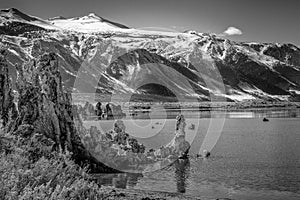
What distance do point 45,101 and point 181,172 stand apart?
13935mm

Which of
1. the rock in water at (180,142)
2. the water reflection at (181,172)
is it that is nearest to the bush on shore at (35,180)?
the water reflection at (181,172)

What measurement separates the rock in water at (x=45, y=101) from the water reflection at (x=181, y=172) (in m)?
8.79

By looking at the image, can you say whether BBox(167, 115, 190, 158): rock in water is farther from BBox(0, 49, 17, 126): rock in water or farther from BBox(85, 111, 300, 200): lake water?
BBox(0, 49, 17, 126): rock in water

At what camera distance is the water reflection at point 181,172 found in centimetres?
3103

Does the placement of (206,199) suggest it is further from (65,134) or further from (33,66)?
(33,66)

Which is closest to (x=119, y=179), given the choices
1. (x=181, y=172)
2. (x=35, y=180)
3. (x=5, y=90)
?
(x=181, y=172)

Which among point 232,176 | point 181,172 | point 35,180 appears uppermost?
point 35,180

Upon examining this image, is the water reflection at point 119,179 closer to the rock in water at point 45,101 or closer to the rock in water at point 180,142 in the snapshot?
the rock in water at point 45,101

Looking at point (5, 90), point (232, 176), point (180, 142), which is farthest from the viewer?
point (180, 142)

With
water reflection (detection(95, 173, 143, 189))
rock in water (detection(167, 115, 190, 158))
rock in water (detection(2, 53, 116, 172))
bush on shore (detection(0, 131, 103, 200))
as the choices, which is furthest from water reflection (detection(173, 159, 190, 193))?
bush on shore (detection(0, 131, 103, 200))

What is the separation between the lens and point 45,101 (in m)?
29.5

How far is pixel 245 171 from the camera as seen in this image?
119 feet

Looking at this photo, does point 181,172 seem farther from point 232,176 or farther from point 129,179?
point 129,179

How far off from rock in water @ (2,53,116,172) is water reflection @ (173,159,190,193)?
346 inches
